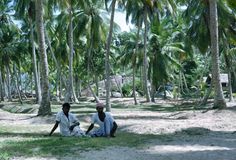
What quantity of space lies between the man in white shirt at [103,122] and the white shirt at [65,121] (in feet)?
→ 2.04

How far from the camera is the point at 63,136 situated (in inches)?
507

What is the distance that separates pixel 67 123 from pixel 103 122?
107 cm

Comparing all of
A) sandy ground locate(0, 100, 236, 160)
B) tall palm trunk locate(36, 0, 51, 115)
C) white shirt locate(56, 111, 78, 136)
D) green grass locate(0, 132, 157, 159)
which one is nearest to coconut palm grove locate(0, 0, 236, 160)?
tall palm trunk locate(36, 0, 51, 115)

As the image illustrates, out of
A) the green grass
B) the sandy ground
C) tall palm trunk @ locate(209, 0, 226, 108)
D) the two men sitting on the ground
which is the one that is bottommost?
the sandy ground

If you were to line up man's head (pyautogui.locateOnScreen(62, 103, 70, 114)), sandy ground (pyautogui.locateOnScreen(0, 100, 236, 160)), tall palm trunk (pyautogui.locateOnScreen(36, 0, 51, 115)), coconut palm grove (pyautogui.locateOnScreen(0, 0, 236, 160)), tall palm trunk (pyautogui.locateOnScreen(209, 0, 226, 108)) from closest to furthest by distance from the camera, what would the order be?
sandy ground (pyautogui.locateOnScreen(0, 100, 236, 160)) < man's head (pyautogui.locateOnScreen(62, 103, 70, 114)) < tall palm trunk (pyautogui.locateOnScreen(36, 0, 51, 115)) < tall palm trunk (pyautogui.locateOnScreen(209, 0, 226, 108)) < coconut palm grove (pyautogui.locateOnScreen(0, 0, 236, 160))

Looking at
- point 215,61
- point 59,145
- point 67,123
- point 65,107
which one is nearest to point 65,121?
point 67,123

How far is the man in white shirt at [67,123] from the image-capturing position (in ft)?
41.9

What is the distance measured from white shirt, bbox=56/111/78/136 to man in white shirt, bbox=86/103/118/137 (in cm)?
62

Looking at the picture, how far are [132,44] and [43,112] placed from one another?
28757 mm

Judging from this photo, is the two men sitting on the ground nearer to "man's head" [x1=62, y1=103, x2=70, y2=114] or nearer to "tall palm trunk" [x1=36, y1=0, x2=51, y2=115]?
"man's head" [x1=62, y1=103, x2=70, y2=114]

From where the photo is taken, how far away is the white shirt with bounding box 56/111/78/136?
503 inches

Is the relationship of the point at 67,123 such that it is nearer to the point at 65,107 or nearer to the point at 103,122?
the point at 65,107

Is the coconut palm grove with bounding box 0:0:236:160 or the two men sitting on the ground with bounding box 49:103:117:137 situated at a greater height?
the coconut palm grove with bounding box 0:0:236:160

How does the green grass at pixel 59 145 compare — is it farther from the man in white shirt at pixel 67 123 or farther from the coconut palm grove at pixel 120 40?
the coconut palm grove at pixel 120 40
